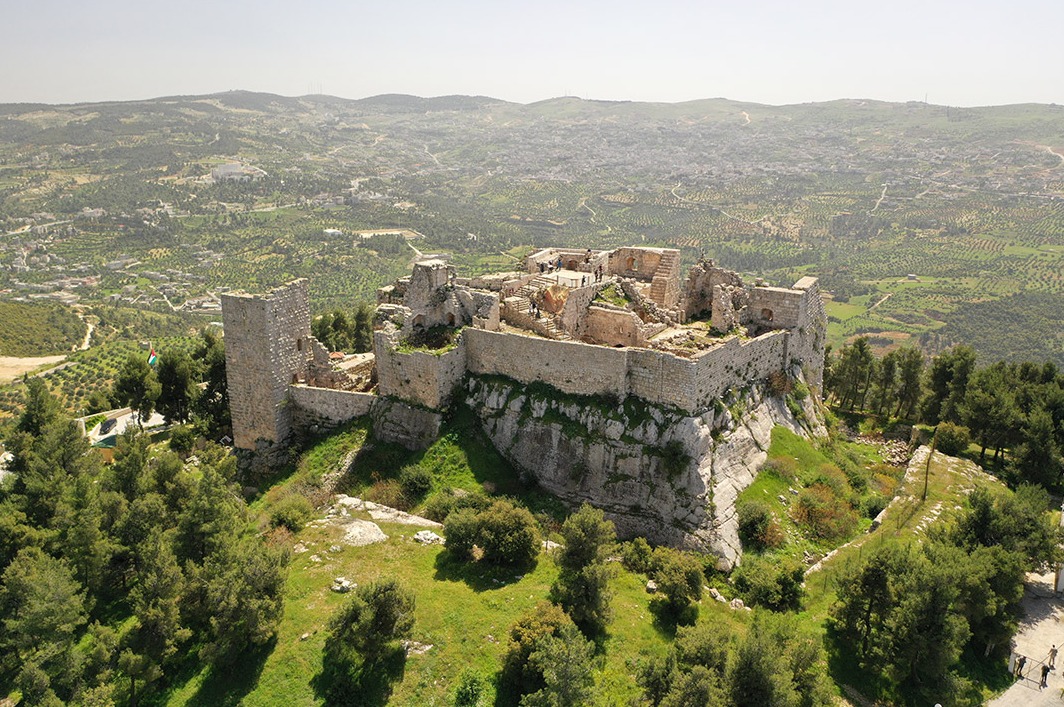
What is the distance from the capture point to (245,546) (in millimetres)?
24469

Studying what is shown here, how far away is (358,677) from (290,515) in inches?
366

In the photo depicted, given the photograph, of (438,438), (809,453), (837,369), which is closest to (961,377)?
(837,369)

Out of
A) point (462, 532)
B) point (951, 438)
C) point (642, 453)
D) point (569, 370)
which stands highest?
point (569, 370)

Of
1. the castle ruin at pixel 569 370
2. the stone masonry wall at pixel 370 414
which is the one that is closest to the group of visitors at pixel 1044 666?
the castle ruin at pixel 569 370

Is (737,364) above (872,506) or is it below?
above

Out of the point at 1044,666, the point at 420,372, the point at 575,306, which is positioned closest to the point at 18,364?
the point at 420,372

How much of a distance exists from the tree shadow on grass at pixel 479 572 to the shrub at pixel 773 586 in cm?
856

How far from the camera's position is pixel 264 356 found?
3434 centimetres

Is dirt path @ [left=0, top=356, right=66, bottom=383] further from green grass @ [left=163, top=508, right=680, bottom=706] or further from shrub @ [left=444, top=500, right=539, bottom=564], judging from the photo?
shrub @ [left=444, top=500, right=539, bottom=564]

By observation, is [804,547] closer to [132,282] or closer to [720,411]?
[720,411]

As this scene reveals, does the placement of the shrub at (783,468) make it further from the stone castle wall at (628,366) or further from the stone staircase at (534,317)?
the stone staircase at (534,317)

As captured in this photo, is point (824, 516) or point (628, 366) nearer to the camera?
point (628, 366)

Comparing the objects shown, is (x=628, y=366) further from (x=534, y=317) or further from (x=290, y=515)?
(x=290, y=515)

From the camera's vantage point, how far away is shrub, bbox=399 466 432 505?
102ft
